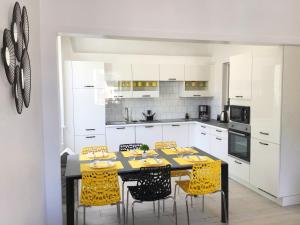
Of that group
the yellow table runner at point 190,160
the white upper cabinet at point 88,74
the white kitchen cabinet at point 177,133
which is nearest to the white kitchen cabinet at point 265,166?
the yellow table runner at point 190,160

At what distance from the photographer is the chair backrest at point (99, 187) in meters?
2.77

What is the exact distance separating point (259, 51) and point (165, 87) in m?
2.73

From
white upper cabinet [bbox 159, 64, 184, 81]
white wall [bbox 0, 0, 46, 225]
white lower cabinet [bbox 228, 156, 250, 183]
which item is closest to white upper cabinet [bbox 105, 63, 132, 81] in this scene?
white upper cabinet [bbox 159, 64, 184, 81]

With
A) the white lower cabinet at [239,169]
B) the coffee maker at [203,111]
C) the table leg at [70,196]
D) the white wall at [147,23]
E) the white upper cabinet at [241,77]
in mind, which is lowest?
the white lower cabinet at [239,169]

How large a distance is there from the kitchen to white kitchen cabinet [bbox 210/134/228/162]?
0.02 m

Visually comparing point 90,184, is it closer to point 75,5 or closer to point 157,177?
point 157,177

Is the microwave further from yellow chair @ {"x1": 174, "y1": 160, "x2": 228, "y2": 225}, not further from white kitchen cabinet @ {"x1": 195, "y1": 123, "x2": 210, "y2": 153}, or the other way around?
yellow chair @ {"x1": 174, "y1": 160, "x2": 228, "y2": 225}

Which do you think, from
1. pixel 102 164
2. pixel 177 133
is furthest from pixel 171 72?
pixel 102 164

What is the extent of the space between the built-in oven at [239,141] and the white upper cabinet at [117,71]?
2.37m

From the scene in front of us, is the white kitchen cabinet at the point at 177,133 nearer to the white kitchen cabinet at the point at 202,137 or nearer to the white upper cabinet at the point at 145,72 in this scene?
the white kitchen cabinet at the point at 202,137

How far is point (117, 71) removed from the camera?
226 inches

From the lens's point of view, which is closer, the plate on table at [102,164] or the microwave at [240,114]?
the plate on table at [102,164]

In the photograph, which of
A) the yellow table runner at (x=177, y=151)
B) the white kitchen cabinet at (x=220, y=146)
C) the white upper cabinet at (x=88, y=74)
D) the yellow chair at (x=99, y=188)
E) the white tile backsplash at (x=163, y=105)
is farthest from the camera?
the white tile backsplash at (x=163, y=105)

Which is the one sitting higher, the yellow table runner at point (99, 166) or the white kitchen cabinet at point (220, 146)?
the yellow table runner at point (99, 166)
